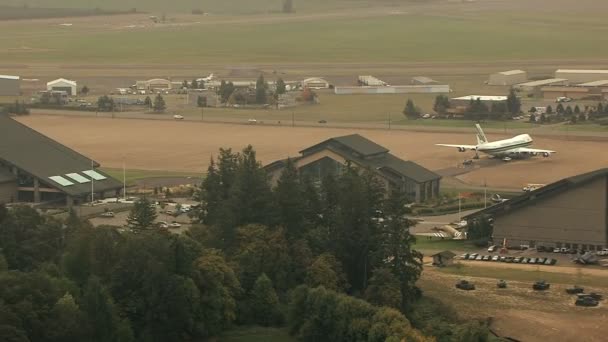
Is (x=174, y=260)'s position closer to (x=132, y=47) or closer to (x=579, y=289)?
(x=579, y=289)

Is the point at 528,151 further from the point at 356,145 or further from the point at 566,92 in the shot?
the point at 566,92

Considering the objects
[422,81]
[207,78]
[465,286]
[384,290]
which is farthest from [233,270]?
[207,78]

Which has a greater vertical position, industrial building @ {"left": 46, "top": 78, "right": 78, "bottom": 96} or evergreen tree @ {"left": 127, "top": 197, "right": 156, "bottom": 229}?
industrial building @ {"left": 46, "top": 78, "right": 78, "bottom": 96}

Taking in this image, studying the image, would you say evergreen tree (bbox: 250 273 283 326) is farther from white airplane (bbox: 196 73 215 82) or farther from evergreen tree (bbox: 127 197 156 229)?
white airplane (bbox: 196 73 215 82)

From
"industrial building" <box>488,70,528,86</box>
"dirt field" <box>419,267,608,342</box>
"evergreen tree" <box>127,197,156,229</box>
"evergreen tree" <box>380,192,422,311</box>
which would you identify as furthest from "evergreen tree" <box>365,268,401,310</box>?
"industrial building" <box>488,70,528,86</box>

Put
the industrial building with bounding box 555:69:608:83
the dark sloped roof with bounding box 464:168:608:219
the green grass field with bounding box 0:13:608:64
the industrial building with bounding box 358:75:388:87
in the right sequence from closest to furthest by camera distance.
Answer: the dark sloped roof with bounding box 464:168:608:219 < the industrial building with bounding box 555:69:608:83 < the industrial building with bounding box 358:75:388:87 < the green grass field with bounding box 0:13:608:64

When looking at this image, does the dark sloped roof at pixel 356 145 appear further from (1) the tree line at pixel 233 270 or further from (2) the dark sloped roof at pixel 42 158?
(1) the tree line at pixel 233 270
